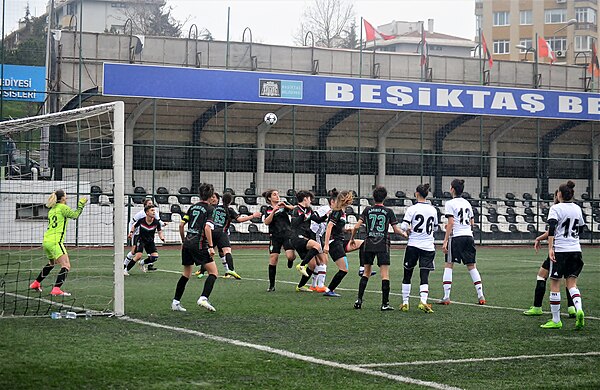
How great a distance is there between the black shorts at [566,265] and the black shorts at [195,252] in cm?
492

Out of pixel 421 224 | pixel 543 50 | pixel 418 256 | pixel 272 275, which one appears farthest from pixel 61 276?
pixel 543 50

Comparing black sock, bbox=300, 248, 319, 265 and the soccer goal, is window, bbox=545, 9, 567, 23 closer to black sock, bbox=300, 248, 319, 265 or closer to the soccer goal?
the soccer goal

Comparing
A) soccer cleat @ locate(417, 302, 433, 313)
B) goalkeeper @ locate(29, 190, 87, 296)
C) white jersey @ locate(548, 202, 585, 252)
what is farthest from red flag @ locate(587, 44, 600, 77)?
goalkeeper @ locate(29, 190, 87, 296)

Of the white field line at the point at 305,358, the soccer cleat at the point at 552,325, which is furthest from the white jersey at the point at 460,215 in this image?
the white field line at the point at 305,358

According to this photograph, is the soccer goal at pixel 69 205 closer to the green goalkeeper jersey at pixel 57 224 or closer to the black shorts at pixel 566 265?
the green goalkeeper jersey at pixel 57 224

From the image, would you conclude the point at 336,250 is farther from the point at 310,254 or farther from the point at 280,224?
the point at 280,224

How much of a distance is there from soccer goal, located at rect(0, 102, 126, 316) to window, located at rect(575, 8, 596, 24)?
A: 70471 millimetres

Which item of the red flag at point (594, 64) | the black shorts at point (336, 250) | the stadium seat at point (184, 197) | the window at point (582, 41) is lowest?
the black shorts at point (336, 250)

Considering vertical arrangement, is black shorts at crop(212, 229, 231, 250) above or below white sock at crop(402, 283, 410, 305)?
above

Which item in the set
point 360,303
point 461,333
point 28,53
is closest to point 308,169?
point 28,53

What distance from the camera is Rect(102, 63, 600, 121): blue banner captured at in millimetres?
30125

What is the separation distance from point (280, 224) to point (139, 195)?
45.7 feet

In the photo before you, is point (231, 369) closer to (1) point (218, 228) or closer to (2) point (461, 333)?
(2) point (461, 333)

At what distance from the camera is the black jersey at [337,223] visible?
1482 cm
